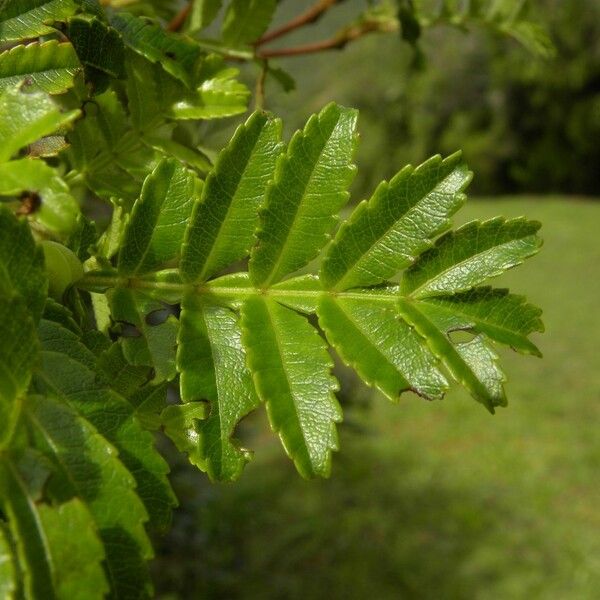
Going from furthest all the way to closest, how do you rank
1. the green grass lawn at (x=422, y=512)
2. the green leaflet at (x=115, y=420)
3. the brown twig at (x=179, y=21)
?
the green grass lawn at (x=422, y=512) → the brown twig at (x=179, y=21) → the green leaflet at (x=115, y=420)

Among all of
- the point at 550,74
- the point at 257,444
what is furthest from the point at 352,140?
the point at 550,74

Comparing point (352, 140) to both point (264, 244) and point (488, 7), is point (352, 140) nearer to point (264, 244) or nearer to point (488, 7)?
point (264, 244)

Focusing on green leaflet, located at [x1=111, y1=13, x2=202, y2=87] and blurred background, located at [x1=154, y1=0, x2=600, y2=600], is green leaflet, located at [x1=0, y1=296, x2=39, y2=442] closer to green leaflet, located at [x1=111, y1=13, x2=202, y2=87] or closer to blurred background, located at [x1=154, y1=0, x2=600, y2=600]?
green leaflet, located at [x1=111, y1=13, x2=202, y2=87]

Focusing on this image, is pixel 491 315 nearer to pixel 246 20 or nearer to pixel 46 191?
pixel 46 191

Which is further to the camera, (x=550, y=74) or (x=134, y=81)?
(x=550, y=74)

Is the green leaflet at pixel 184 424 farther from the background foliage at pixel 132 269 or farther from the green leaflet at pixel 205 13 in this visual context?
the green leaflet at pixel 205 13

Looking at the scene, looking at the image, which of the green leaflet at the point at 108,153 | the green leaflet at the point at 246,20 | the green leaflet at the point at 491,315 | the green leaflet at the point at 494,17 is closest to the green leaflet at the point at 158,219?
the green leaflet at the point at 108,153
